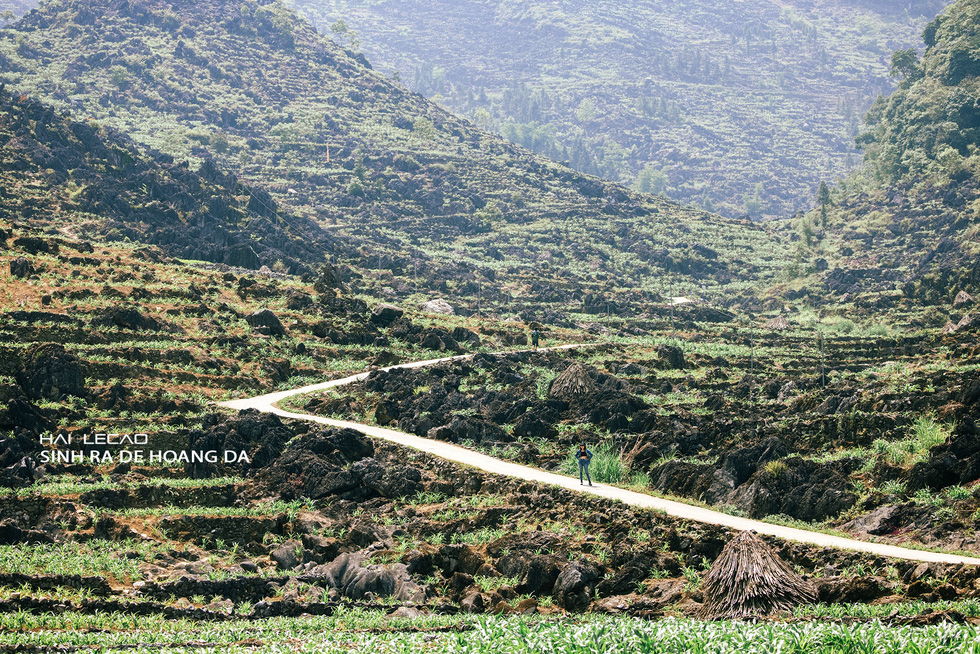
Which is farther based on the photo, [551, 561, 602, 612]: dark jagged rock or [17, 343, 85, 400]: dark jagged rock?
[17, 343, 85, 400]: dark jagged rock

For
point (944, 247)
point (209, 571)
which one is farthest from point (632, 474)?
point (944, 247)

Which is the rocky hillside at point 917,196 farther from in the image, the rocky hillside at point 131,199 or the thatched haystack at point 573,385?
the rocky hillside at point 131,199

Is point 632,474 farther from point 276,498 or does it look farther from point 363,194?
point 363,194

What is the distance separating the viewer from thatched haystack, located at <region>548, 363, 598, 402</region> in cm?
5081

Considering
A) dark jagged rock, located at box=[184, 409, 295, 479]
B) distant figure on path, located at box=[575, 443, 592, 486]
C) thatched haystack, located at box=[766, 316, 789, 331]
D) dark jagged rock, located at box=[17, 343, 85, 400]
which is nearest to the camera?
distant figure on path, located at box=[575, 443, 592, 486]

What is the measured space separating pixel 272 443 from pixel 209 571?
13746 mm

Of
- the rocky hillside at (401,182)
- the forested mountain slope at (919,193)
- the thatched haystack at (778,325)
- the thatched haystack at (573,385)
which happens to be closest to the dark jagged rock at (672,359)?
the thatched haystack at (573,385)

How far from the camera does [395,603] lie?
2666 cm

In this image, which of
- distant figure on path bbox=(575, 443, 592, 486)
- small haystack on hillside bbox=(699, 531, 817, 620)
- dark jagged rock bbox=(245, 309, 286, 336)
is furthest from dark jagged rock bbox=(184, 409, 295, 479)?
small haystack on hillside bbox=(699, 531, 817, 620)

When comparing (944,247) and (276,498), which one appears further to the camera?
(944,247)

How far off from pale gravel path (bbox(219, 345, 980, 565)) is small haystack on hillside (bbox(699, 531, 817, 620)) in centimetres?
373

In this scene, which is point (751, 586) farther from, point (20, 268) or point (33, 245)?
point (33, 245)

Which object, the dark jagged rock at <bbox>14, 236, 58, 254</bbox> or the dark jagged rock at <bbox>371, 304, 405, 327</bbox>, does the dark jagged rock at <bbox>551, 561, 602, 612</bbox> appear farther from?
the dark jagged rock at <bbox>14, 236, 58, 254</bbox>

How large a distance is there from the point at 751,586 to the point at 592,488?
1292 cm
